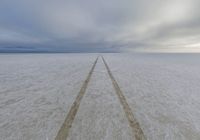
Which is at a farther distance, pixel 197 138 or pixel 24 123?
pixel 24 123

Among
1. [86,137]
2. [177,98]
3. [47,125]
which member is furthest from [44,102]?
[177,98]

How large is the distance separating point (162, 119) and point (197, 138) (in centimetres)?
62

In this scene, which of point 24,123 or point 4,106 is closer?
point 24,123

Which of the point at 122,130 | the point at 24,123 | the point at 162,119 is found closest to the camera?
the point at 122,130

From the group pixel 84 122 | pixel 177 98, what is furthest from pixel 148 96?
pixel 84 122

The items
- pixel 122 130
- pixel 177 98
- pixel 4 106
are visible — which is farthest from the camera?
pixel 177 98

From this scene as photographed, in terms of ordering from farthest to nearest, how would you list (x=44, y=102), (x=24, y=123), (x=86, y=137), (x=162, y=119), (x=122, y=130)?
(x=44, y=102) → (x=162, y=119) → (x=24, y=123) → (x=122, y=130) → (x=86, y=137)

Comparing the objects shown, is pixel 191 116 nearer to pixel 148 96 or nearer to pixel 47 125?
pixel 148 96

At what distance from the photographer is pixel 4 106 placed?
2854 millimetres

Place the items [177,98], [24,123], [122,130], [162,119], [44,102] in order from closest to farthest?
1. [122,130]
2. [24,123]
3. [162,119]
4. [44,102]
5. [177,98]

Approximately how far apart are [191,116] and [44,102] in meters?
3.94

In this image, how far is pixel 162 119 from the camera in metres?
2.42

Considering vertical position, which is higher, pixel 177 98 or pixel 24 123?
pixel 24 123

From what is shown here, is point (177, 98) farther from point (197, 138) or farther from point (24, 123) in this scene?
point (24, 123)
